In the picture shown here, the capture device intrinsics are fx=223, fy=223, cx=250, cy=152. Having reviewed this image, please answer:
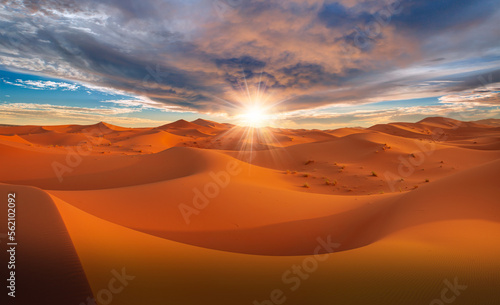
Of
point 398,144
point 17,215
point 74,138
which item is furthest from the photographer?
point 74,138

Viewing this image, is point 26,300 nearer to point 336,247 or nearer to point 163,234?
point 163,234

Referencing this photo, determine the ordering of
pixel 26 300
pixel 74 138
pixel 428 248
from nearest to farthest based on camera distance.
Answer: pixel 26 300, pixel 428 248, pixel 74 138

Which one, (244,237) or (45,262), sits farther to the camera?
(244,237)

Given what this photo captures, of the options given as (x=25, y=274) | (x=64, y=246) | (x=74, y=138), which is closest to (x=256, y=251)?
(x=64, y=246)

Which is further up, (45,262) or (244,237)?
(244,237)

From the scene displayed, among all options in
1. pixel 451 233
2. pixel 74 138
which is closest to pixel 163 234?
pixel 451 233

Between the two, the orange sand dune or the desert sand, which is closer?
the orange sand dune

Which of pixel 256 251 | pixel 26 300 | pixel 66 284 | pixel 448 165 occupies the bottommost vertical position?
pixel 26 300

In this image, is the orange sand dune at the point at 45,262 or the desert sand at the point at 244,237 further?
the desert sand at the point at 244,237

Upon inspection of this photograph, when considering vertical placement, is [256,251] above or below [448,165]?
below

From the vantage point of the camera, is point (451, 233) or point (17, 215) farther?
point (451, 233)
